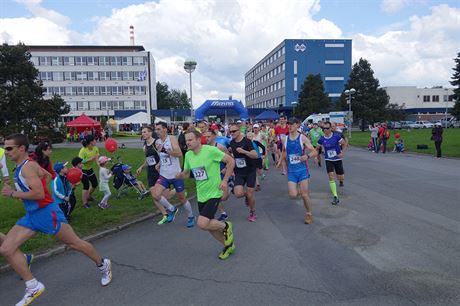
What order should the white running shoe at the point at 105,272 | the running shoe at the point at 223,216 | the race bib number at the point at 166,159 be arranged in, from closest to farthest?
the white running shoe at the point at 105,272
the race bib number at the point at 166,159
the running shoe at the point at 223,216

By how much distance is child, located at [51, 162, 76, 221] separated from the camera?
6.62 m

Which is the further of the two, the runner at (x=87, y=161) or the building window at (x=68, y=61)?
the building window at (x=68, y=61)

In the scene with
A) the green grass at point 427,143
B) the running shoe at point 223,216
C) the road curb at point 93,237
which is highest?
the green grass at point 427,143

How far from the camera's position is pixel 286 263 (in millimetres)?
4949

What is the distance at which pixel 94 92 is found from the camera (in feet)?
271

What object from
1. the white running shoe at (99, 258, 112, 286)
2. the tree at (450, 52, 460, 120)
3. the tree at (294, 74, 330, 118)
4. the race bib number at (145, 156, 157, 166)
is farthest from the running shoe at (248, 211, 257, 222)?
the tree at (294, 74, 330, 118)

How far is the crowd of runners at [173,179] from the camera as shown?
4.08m

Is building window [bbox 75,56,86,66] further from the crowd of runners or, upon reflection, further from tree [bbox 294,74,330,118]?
the crowd of runners

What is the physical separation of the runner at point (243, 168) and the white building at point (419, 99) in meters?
92.8

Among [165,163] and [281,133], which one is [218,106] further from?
[165,163]

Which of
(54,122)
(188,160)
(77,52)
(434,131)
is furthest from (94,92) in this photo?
(188,160)

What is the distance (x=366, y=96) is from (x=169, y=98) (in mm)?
85777

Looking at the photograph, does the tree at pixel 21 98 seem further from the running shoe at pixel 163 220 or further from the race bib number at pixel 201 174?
the race bib number at pixel 201 174

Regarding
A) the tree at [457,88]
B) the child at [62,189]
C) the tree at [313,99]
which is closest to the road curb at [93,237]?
the child at [62,189]
